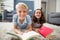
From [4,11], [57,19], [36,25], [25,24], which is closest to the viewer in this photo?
[25,24]

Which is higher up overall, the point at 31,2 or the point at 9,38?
the point at 31,2

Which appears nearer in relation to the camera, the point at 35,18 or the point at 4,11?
the point at 35,18

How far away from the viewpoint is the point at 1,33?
0.76 m

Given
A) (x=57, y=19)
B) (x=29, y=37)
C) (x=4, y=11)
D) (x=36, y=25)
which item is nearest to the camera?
(x=29, y=37)

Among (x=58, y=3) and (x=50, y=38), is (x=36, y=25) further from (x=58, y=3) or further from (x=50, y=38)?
(x=58, y=3)

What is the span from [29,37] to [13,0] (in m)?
2.49

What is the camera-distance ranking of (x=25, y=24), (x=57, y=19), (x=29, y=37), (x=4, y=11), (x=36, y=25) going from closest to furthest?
(x=29, y=37) → (x=25, y=24) → (x=36, y=25) → (x=57, y=19) → (x=4, y=11)

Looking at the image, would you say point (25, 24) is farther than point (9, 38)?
Yes

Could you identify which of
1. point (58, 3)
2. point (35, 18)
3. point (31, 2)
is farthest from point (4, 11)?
point (35, 18)

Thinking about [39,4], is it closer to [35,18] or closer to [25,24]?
[35,18]

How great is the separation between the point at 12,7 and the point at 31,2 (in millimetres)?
446

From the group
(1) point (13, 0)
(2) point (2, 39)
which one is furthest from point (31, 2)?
(2) point (2, 39)

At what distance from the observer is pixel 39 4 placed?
3.10 meters

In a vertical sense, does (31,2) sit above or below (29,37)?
above
